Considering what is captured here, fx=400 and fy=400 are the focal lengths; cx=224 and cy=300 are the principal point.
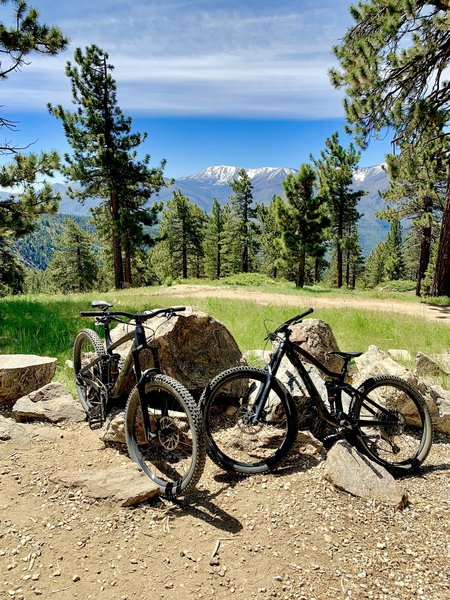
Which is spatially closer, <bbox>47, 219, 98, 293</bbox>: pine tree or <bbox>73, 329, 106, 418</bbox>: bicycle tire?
<bbox>73, 329, 106, 418</bbox>: bicycle tire

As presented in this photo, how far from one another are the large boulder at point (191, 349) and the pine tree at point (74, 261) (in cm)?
5513

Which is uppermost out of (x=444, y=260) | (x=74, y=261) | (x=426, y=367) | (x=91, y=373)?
(x=74, y=261)

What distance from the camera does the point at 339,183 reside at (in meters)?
38.0

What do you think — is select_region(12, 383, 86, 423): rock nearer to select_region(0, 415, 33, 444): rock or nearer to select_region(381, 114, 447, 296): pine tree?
select_region(0, 415, 33, 444): rock

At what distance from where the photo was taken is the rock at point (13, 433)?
4652 millimetres

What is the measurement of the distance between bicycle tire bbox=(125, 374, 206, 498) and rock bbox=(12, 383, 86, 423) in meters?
1.39

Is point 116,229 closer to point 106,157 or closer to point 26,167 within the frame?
point 106,157

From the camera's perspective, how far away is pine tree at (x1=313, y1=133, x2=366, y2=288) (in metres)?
36.0

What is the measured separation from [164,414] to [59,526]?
1334mm

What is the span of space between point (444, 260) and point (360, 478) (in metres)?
16.7

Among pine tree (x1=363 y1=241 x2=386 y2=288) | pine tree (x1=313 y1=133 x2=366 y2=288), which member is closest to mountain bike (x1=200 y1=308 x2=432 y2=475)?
pine tree (x1=313 y1=133 x2=366 y2=288)

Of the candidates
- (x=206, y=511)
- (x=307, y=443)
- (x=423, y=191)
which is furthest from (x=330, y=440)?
(x=423, y=191)

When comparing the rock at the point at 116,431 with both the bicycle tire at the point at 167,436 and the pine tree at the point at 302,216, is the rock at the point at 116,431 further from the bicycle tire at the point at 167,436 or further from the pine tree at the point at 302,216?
the pine tree at the point at 302,216

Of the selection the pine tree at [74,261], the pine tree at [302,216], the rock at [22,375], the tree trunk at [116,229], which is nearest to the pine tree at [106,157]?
the tree trunk at [116,229]
